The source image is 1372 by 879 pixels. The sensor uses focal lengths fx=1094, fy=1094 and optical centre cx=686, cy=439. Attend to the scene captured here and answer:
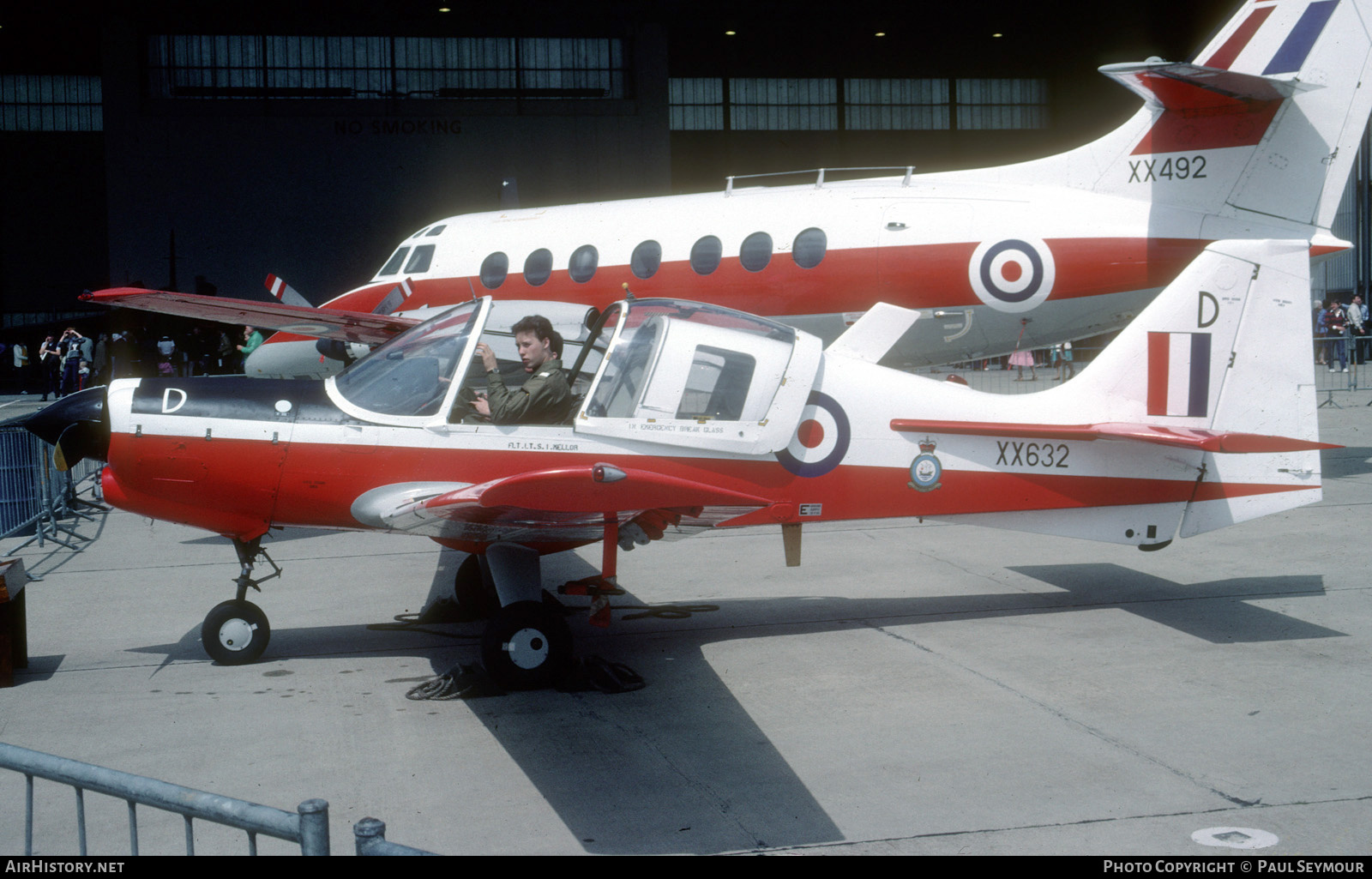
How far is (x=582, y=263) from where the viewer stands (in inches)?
516

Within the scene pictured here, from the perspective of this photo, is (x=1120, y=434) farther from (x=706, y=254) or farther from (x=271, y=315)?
(x=271, y=315)

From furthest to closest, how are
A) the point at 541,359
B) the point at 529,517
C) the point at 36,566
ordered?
the point at 36,566
the point at 541,359
the point at 529,517

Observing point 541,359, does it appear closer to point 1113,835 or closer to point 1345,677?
point 1113,835

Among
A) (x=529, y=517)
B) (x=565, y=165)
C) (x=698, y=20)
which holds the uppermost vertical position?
(x=698, y=20)

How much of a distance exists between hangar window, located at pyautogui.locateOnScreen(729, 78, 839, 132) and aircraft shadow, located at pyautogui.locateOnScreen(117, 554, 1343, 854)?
3340cm

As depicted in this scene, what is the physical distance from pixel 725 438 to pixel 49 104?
39.4 meters

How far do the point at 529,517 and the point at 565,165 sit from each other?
26992 millimetres

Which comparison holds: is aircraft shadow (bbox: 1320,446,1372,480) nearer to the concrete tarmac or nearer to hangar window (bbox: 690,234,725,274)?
the concrete tarmac

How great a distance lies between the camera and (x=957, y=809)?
175 inches

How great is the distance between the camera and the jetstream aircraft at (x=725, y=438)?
6.31m

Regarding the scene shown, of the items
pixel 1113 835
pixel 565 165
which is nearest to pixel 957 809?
pixel 1113 835

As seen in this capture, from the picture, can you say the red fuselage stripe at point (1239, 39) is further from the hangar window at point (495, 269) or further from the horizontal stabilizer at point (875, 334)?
the hangar window at point (495, 269)

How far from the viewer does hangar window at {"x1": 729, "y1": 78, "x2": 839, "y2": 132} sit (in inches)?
1574

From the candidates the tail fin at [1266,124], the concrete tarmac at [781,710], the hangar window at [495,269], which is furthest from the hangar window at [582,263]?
the tail fin at [1266,124]
